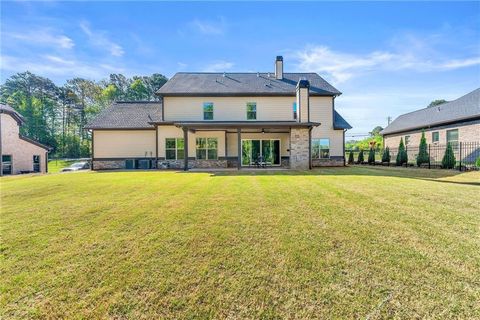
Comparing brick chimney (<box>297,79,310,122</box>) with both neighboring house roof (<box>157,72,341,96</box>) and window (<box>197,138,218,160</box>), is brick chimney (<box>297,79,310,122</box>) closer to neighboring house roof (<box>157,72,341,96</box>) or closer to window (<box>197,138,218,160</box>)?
neighboring house roof (<box>157,72,341,96</box>)

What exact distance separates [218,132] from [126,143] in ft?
24.1

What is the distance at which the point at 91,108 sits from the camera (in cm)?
4303

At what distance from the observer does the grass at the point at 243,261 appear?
2.20 meters

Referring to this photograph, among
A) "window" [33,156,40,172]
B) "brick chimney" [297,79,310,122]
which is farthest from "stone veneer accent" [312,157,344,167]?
"window" [33,156,40,172]

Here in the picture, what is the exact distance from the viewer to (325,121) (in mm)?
17781

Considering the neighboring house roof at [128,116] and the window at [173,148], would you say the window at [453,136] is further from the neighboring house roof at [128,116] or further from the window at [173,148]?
the neighboring house roof at [128,116]

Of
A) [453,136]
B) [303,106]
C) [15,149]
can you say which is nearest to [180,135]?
[303,106]

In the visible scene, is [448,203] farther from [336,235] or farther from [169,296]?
[169,296]

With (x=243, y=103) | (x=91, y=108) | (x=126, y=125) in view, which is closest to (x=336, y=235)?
(x=243, y=103)

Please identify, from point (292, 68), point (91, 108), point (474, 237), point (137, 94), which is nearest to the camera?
point (474, 237)

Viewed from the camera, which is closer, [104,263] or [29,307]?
[29,307]

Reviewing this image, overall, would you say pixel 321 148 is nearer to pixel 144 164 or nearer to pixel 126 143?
pixel 144 164

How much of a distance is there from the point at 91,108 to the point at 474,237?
171ft

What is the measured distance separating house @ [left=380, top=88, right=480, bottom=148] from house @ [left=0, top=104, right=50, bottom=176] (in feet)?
115
